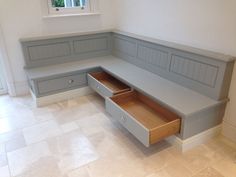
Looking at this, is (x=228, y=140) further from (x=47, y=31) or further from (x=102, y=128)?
(x=47, y=31)

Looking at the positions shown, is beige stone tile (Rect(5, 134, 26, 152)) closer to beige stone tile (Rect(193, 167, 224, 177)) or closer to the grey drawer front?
the grey drawer front

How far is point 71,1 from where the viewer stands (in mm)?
2938

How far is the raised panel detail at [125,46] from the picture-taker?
2781mm

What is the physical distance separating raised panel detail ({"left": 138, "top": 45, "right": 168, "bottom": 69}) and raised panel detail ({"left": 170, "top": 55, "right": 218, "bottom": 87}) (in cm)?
13

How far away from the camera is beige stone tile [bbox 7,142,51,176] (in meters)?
1.68

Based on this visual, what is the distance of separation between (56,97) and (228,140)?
1997 mm

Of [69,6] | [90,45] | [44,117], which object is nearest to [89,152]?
[44,117]

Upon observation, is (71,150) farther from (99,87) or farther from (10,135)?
(99,87)

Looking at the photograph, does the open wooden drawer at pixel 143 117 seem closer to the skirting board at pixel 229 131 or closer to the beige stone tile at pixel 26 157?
the skirting board at pixel 229 131

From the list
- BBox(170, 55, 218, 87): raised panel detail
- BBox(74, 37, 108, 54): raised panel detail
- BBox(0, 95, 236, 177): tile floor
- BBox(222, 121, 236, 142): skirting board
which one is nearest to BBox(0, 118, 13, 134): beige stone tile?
BBox(0, 95, 236, 177): tile floor

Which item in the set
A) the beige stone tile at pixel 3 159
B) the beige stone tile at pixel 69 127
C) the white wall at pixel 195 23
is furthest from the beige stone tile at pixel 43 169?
the white wall at pixel 195 23

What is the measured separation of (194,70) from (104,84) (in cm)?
116

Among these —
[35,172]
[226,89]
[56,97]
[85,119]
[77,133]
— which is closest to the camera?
[35,172]

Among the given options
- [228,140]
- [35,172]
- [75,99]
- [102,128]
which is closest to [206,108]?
[228,140]
